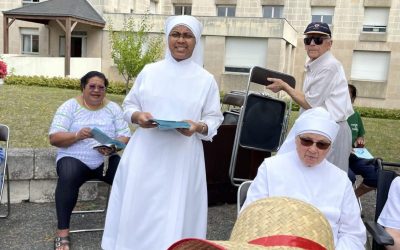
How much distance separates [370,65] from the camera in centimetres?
2750

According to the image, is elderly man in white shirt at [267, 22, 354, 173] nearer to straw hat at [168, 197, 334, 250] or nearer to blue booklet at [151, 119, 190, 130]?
blue booklet at [151, 119, 190, 130]

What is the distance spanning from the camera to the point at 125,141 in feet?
13.2

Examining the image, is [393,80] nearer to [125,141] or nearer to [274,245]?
[125,141]

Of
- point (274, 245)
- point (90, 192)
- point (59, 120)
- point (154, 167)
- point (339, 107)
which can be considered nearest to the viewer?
point (274, 245)

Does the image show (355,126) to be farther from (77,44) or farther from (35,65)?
(77,44)

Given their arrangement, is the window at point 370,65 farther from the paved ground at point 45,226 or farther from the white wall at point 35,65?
the paved ground at point 45,226

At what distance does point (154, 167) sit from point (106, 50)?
24.3 m

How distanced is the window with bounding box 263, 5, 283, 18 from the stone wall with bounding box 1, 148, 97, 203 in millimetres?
26152

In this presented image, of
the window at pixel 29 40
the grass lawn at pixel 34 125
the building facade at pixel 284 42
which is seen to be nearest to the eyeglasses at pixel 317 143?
the grass lawn at pixel 34 125

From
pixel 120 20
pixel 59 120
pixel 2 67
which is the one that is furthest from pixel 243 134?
pixel 120 20

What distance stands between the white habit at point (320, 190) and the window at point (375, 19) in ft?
90.8

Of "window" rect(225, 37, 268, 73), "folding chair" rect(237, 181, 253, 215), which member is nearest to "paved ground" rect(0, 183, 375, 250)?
"folding chair" rect(237, 181, 253, 215)

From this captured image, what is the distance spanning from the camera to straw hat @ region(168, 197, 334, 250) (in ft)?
4.93

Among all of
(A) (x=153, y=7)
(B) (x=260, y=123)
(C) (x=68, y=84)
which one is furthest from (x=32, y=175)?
(A) (x=153, y=7)
